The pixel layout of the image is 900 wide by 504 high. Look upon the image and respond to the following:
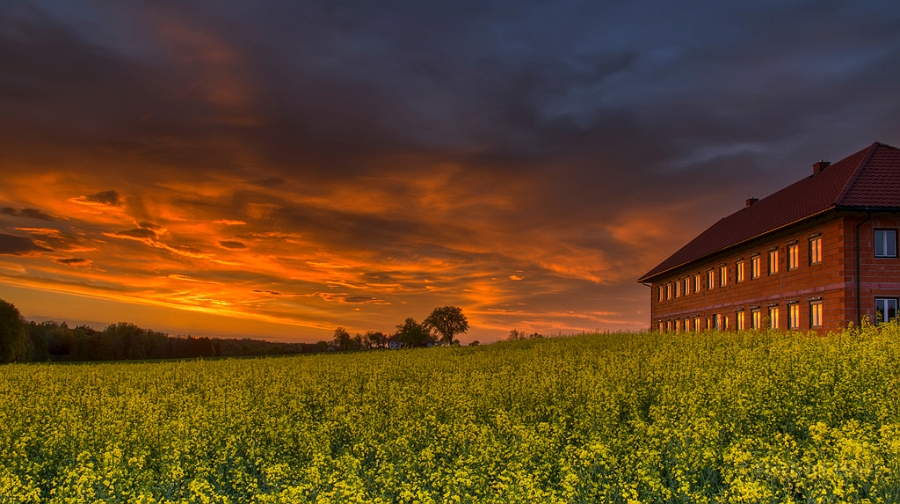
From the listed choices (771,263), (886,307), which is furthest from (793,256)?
(886,307)

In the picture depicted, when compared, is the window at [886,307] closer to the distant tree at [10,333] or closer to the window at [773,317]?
the window at [773,317]

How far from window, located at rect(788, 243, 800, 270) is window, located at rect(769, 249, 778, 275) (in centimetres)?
159

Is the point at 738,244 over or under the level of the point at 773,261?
over

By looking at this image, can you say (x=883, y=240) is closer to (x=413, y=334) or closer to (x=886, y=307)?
(x=886, y=307)

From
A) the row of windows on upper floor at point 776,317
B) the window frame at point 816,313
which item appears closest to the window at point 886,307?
the row of windows on upper floor at point 776,317

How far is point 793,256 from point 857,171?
5.62m

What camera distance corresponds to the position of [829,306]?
1277 inches

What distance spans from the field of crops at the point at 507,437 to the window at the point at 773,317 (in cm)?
1501

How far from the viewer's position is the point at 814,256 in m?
34.5

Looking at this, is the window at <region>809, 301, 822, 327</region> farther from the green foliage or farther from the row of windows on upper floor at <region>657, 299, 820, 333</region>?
the green foliage

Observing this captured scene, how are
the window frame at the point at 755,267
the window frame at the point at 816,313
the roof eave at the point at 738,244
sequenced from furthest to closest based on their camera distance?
1. the window frame at the point at 755,267
2. the window frame at the point at 816,313
3. the roof eave at the point at 738,244

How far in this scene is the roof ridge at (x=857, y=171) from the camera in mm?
32362

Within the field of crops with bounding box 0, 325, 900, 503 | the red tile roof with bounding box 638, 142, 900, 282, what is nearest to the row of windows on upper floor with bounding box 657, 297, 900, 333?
the red tile roof with bounding box 638, 142, 900, 282

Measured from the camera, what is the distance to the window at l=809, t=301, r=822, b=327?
33344mm
